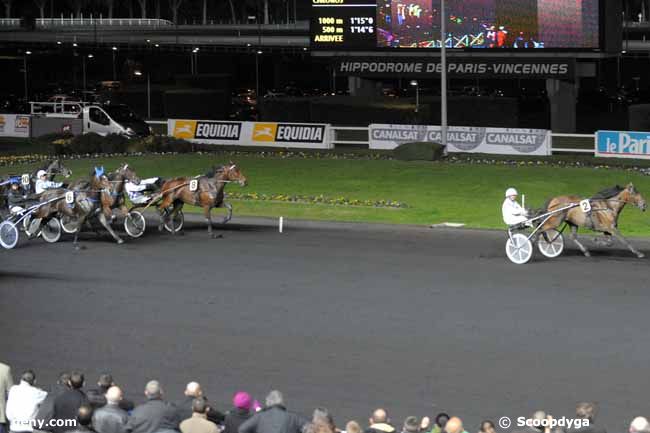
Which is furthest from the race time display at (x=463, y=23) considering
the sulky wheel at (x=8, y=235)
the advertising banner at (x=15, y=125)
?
the sulky wheel at (x=8, y=235)

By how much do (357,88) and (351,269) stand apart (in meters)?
31.0

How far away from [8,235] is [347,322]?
9.77 meters

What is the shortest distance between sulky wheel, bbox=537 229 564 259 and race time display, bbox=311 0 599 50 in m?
22.3

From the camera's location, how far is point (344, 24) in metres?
46.2

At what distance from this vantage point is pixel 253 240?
82.7 ft

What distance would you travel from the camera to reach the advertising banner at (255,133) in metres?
42.9

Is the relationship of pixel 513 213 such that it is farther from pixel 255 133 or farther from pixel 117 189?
pixel 255 133

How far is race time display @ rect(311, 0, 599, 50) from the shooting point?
4300cm

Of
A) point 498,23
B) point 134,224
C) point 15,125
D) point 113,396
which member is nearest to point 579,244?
point 134,224

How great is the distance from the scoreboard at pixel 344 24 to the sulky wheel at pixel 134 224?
21.6 metres

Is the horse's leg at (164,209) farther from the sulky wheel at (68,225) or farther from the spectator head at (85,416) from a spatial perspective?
the spectator head at (85,416)

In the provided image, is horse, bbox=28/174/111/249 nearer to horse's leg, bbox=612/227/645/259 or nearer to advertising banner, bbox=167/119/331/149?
horse's leg, bbox=612/227/645/259

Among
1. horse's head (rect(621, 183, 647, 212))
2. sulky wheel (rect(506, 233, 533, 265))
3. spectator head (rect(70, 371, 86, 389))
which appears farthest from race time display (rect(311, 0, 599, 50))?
spectator head (rect(70, 371, 86, 389))

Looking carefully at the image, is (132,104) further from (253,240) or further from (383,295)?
(383,295)
